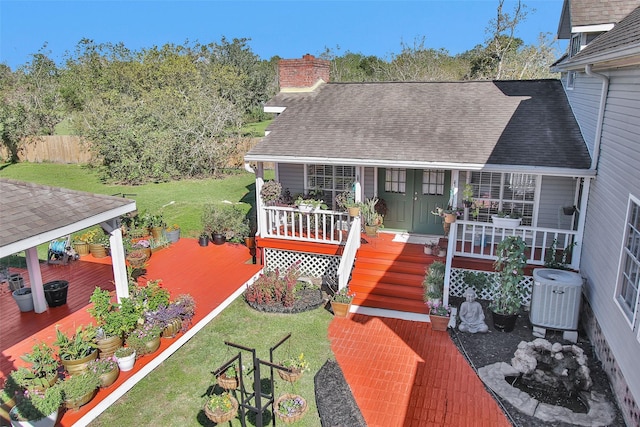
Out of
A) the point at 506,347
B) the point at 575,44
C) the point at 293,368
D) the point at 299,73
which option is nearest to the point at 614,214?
the point at 506,347

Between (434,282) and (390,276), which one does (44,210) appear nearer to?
(390,276)

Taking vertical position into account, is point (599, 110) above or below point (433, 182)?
above

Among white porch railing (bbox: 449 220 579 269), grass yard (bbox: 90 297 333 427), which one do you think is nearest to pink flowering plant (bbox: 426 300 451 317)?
white porch railing (bbox: 449 220 579 269)

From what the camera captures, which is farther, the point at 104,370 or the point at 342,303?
the point at 342,303

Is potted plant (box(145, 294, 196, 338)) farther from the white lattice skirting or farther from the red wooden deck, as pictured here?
the white lattice skirting

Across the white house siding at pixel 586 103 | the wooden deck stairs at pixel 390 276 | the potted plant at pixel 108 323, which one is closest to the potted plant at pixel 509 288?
the wooden deck stairs at pixel 390 276
